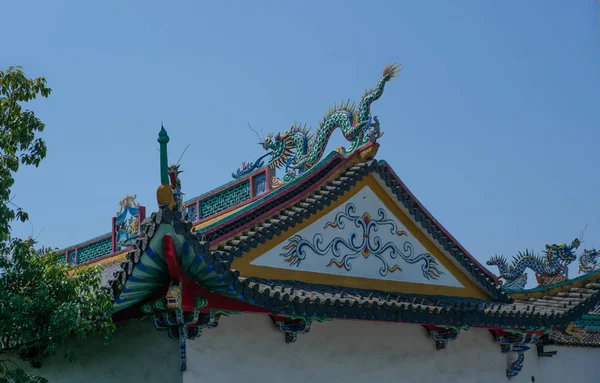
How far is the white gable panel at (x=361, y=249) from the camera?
10.1 m

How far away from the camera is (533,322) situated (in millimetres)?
11008

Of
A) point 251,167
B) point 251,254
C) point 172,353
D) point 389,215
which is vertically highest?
point 251,167

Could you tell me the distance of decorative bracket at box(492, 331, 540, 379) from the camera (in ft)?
38.8

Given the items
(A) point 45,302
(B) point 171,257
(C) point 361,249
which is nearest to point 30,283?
(A) point 45,302

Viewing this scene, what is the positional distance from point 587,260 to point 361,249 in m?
4.70

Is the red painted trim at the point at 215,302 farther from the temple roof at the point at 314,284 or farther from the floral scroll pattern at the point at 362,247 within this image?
the floral scroll pattern at the point at 362,247

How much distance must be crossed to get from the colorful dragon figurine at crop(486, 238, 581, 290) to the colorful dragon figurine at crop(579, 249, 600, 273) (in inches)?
9.4

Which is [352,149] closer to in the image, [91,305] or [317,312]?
[317,312]

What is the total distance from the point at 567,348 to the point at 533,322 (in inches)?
122

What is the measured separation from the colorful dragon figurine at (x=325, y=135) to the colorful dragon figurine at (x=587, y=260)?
4.46 metres

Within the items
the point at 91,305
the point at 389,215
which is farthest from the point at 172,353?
the point at 389,215

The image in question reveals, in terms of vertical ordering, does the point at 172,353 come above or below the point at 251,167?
below

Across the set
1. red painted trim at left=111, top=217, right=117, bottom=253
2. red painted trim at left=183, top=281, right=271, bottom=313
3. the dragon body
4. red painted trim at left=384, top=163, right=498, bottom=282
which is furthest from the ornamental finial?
red painted trim at left=111, top=217, right=117, bottom=253

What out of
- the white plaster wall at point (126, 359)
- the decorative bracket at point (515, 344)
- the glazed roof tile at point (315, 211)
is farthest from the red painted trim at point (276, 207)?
the decorative bracket at point (515, 344)
